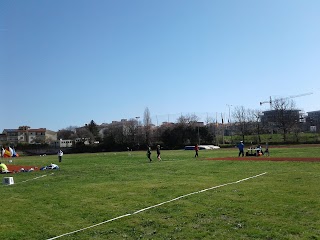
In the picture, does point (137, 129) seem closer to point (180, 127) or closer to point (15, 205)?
point (180, 127)

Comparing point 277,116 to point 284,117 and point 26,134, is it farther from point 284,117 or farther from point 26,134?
point 26,134

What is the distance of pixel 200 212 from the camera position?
11750 mm

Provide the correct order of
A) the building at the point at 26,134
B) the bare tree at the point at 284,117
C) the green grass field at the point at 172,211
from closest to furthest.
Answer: the green grass field at the point at 172,211
the bare tree at the point at 284,117
the building at the point at 26,134

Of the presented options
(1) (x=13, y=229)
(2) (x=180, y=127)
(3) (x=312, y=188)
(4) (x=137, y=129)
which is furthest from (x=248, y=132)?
(1) (x=13, y=229)

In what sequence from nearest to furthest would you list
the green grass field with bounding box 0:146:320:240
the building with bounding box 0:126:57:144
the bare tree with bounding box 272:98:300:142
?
the green grass field with bounding box 0:146:320:240 → the bare tree with bounding box 272:98:300:142 → the building with bounding box 0:126:57:144

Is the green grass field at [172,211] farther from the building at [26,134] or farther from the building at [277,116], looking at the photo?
the building at [26,134]

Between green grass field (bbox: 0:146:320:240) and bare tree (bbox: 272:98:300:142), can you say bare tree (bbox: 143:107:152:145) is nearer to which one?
bare tree (bbox: 272:98:300:142)

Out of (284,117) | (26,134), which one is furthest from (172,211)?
(26,134)

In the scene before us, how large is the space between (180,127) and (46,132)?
326ft

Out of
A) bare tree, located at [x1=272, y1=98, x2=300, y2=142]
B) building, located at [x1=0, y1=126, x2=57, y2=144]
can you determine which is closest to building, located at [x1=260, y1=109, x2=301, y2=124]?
bare tree, located at [x1=272, y1=98, x2=300, y2=142]

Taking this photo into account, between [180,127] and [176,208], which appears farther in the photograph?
[180,127]

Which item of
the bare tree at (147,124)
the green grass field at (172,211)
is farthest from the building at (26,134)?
the green grass field at (172,211)

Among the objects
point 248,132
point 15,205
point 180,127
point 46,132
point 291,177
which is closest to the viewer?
point 15,205

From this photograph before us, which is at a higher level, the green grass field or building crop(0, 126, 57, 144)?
building crop(0, 126, 57, 144)
